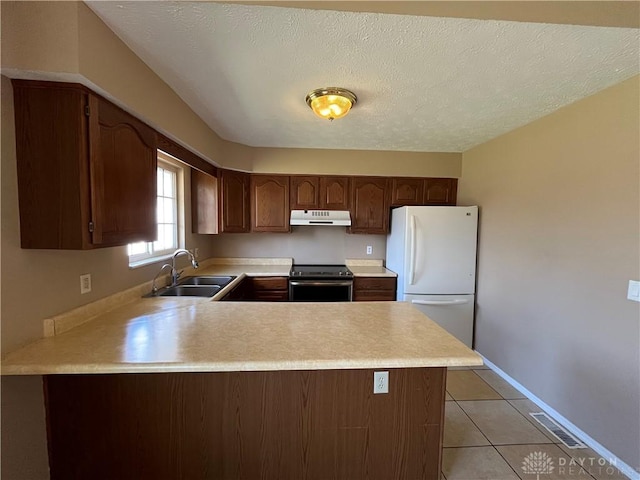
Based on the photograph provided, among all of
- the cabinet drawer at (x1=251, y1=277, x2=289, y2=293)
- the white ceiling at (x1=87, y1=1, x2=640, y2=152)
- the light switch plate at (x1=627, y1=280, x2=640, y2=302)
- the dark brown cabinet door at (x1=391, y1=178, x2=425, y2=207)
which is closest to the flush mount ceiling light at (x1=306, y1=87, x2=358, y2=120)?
the white ceiling at (x1=87, y1=1, x2=640, y2=152)

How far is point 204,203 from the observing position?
3.27 metres

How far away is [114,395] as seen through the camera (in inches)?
52.8

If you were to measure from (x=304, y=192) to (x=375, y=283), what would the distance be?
1.43 metres

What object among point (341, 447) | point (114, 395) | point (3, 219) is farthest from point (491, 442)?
point (3, 219)

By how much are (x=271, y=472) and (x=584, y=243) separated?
8.04 ft

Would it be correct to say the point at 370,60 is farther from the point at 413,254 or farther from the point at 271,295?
the point at 271,295

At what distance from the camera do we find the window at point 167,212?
255 centimetres

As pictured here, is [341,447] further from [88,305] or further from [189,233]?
[189,233]

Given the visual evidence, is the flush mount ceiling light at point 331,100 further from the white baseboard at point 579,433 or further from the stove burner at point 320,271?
the white baseboard at point 579,433

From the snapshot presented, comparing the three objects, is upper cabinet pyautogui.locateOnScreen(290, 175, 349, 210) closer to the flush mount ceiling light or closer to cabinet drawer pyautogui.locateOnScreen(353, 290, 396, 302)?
cabinet drawer pyautogui.locateOnScreen(353, 290, 396, 302)

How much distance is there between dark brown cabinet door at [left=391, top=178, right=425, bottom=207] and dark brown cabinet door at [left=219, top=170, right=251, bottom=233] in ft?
6.13

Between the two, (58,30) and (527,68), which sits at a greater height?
(527,68)

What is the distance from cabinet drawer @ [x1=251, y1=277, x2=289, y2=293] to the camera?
3301 mm

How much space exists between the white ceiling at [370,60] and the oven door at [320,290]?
1745 mm
